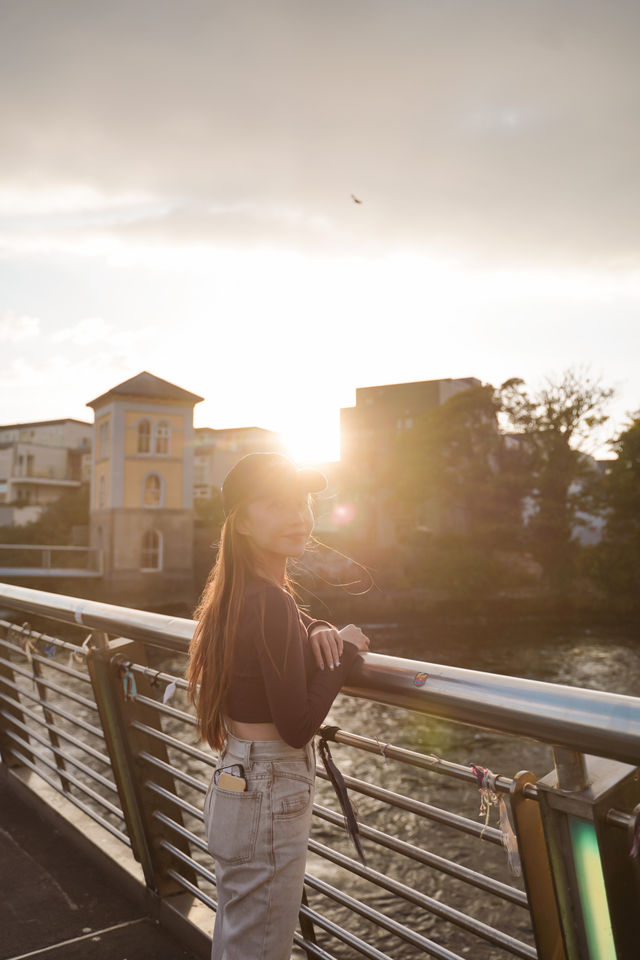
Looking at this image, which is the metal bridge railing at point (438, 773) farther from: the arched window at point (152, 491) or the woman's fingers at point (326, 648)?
the arched window at point (152, 491)

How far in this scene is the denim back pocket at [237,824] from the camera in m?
1.67

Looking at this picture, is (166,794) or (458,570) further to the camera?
(458,570)

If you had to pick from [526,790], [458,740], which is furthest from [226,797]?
[458,740]

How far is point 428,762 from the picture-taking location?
1.53 metres

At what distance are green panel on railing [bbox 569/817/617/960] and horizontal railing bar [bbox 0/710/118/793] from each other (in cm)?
180

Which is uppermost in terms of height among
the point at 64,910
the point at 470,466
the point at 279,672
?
the point at 470,466

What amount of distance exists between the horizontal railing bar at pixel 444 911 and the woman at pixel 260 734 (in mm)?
216

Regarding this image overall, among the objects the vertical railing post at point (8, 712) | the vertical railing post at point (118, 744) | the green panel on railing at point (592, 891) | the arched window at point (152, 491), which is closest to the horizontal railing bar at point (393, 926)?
the green panel on railing at point (592, 891)

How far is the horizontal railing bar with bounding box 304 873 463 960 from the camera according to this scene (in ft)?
5.65

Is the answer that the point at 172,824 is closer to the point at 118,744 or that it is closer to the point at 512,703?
the point at 118,744

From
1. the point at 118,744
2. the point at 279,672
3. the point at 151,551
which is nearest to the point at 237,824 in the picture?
the point at 279,672

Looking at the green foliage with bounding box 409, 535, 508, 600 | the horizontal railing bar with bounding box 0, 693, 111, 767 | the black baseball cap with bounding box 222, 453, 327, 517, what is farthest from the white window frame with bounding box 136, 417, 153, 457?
the black baseball cap with bounding box 222, 453, 327, 517

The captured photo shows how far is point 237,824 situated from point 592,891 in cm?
70

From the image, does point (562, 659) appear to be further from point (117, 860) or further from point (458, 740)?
point (117, 860)
